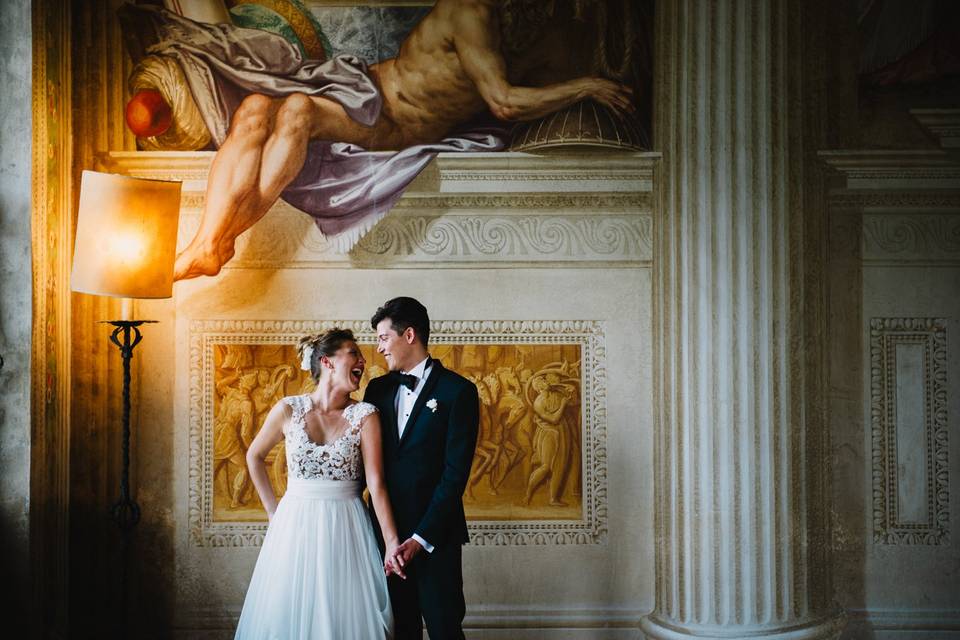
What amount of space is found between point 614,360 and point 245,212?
81.1 inches

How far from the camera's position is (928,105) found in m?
4.84

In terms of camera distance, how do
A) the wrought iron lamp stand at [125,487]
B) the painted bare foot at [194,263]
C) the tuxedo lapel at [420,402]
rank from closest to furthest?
the tuxedo lapel at [420,402] → the wrought iron lamp stand at [125,487] → the painted bare foot at [194,263]

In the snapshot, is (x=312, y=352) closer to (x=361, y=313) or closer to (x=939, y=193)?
(x=361, y=313)

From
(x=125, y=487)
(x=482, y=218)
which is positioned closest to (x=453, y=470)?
(x=482, y=218)

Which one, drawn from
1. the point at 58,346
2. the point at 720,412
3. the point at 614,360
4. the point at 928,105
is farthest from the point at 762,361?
the point at 58,346

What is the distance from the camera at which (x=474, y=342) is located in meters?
4.87

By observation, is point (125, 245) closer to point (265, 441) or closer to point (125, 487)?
point (125, 487)

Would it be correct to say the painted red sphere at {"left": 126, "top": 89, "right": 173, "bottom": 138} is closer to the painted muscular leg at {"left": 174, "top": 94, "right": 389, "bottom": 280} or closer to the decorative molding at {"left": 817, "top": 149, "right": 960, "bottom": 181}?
the painted muscular leg at {"left": 174, "top": 94, "right": 389, "bottom": 280}

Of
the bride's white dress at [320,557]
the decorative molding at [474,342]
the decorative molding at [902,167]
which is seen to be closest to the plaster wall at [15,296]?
the decorative molding at [474,342]

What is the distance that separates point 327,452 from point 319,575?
466 mm

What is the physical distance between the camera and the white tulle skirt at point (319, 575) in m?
3.54

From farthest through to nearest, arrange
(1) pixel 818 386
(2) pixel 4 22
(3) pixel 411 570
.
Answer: (1) pixel 818 386
(2) pixel 4 22
(3) pixel 411 570

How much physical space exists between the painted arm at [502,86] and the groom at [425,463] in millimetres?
1592

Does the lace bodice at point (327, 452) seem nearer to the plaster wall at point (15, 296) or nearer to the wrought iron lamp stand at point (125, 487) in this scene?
the wrought iron lamp stand at point (125, 487)
